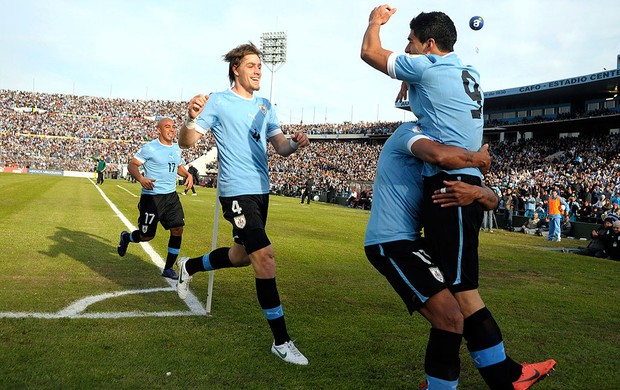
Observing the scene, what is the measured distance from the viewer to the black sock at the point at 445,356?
2.84 m

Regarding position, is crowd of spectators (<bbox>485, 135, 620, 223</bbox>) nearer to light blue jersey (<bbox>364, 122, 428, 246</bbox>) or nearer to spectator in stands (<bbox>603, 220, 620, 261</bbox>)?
spectator in stands (<bbox>603, 220, 620, 261</bbox>)

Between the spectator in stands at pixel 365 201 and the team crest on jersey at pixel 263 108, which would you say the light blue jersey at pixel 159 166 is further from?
the spectator in stands at pixel 365 201

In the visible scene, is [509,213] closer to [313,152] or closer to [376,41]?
[376,41]

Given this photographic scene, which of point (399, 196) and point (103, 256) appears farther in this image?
point (103, 256)

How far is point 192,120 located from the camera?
4570 millimetres

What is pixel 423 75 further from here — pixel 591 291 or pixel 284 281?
pixel 591 291

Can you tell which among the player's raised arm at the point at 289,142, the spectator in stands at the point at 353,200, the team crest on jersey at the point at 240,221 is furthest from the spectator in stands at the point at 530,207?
the team crest on jersey at the point at 240,221

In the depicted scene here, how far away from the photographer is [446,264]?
2.92 m

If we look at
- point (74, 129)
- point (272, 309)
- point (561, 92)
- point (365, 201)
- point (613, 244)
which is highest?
point (561, 92)

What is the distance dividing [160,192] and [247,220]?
379 cm

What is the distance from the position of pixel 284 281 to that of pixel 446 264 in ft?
15.0

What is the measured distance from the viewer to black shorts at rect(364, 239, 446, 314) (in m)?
2.91

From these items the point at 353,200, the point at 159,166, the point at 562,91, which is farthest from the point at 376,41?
the point at 562,91

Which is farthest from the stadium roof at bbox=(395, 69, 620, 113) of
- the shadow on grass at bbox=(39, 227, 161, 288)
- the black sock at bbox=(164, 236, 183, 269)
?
the black sock at bbox=(164, 236, 183, 269)
